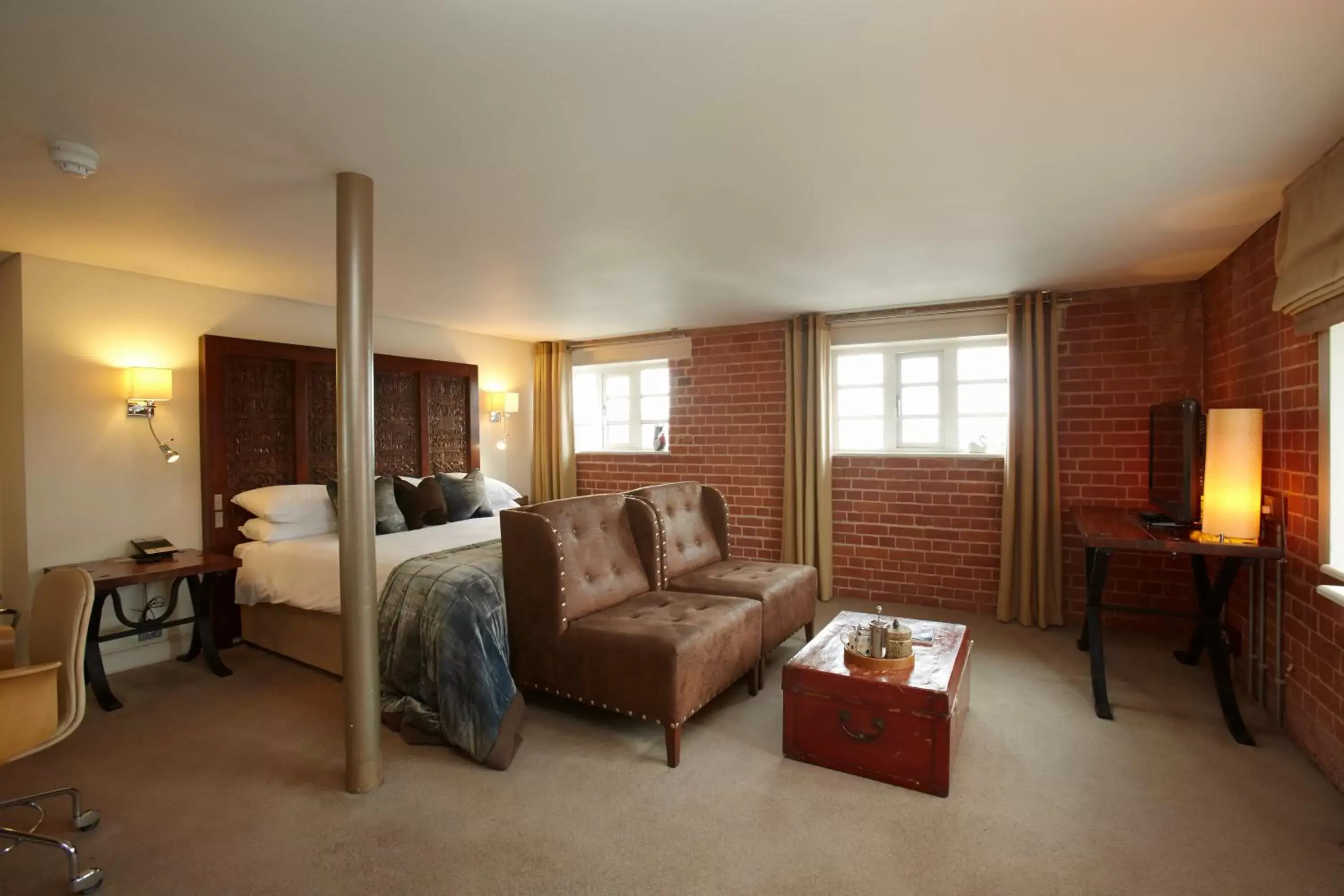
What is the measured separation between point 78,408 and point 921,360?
17.8 feet

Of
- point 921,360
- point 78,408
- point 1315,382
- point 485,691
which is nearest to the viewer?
point 1315,382

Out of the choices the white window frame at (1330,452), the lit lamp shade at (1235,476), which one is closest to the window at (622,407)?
the lit lamp shade at (1235,476)

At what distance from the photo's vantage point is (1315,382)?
2.48 metres

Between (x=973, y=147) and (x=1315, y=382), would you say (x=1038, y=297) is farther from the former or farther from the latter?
(x=973, y=147)

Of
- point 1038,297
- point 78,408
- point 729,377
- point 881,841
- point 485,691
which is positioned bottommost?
point 881,841

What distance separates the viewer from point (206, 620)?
3711 mm

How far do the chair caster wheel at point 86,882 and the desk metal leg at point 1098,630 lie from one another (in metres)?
3.86

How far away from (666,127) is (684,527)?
243 cm

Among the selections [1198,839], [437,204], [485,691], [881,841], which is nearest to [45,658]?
[485,691]

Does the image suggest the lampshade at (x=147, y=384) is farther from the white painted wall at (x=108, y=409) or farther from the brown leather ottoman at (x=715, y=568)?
the brown leather ottoman at (x=715, y=568)

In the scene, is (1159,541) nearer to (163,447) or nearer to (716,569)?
(716,569)

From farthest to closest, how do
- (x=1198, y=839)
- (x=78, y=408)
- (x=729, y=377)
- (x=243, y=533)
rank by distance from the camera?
(x=729, y=377) < (x=243, y=533) < (x=78, y=408) < (x=1198, y=839)

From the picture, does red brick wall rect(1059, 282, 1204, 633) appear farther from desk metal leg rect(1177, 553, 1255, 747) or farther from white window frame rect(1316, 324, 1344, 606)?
white window frame rect(1316, 324, 1344, 606)

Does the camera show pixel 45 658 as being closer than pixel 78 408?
Yes
